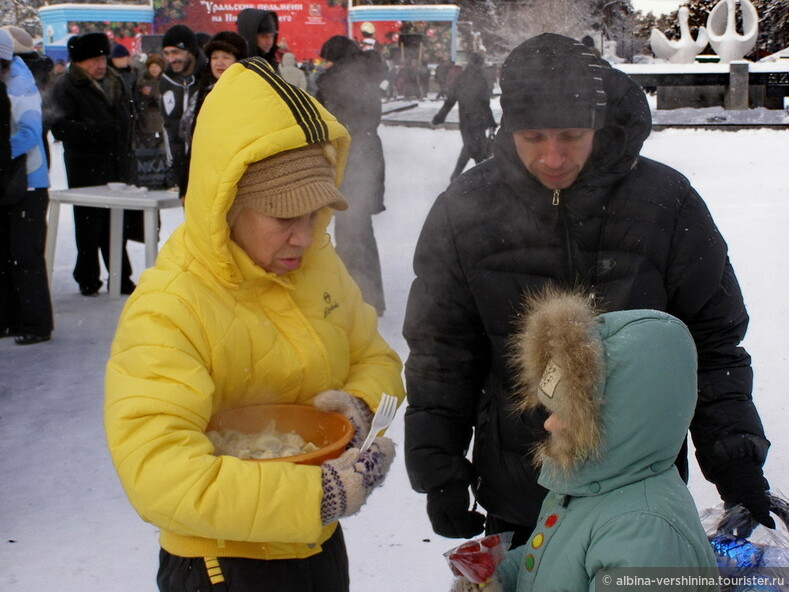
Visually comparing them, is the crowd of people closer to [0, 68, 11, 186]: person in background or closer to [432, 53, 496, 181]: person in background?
[0, 68, 11, 186]: person in background

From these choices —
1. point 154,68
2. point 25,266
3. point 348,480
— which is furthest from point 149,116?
point 348,480

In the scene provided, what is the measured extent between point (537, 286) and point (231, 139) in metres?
0.72

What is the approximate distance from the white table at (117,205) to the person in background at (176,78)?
0.40 meters

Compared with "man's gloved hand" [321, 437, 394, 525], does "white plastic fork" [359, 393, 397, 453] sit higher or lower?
higher

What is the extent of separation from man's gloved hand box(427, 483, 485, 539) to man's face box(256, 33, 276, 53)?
3715 millimetres

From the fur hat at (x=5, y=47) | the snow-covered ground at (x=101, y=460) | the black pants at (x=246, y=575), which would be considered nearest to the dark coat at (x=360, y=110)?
the snow-covered ground at (x=101, y=460)

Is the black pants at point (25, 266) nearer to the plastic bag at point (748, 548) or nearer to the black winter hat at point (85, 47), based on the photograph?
the black winter hat at point (85, 47)

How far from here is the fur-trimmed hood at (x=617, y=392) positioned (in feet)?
4.57

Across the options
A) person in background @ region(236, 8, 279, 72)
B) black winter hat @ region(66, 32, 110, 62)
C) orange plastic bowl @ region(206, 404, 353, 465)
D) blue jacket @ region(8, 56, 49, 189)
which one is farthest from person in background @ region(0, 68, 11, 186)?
orange plastic bowl @ region(206, 404, 353, 465)

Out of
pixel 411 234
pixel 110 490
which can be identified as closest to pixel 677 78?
pixel 411 234

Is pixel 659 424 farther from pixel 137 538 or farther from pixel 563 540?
pixel 137 538

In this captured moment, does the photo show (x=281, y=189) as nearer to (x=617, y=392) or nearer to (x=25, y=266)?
(x=617, y=392)

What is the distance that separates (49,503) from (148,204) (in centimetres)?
267

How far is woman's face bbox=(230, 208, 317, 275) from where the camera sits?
5.36 ft
